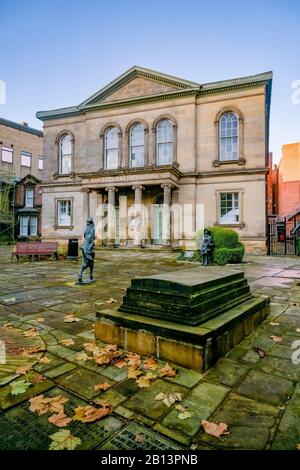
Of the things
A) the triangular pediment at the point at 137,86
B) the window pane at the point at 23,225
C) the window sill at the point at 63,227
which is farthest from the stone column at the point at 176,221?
the window pane at the point at 23,225

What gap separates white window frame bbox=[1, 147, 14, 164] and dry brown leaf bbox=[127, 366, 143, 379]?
37259 mm

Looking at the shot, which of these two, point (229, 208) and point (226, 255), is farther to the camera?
point (229, 208)

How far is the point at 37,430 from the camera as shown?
191 centimetres

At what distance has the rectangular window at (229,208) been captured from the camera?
751 inches

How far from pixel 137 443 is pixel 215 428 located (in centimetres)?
54

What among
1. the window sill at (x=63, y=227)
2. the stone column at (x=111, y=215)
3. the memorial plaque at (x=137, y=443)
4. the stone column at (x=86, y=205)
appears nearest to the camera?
the memorial plaque at (x=137, y=443)

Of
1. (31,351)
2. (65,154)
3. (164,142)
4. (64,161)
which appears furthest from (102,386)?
(65,154)

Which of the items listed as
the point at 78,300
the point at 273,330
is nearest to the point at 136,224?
the point at 78,300

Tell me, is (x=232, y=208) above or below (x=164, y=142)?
below

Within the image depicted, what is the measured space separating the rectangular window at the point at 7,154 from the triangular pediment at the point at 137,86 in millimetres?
16588

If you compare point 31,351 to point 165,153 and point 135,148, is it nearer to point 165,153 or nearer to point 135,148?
point 165,153

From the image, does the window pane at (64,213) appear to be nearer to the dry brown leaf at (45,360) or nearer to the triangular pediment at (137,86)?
the triangular pediment at (137,86)

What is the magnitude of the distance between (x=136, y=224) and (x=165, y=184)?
Result: 3331 millimetres

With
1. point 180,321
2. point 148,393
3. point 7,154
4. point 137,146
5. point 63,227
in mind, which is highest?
point 7,154
